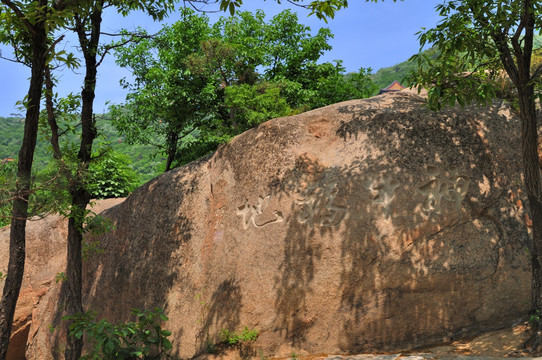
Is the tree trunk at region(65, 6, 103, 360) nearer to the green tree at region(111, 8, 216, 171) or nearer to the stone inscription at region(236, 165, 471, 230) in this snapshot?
the stone inscription at region(236, 165, 471, 230)

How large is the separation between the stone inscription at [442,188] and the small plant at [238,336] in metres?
3.13

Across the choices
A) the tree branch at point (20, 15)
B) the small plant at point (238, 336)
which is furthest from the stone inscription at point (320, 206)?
the tree branch at point (20, 15)

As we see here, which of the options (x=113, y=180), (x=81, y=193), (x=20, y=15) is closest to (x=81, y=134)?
(x=81, y=193)

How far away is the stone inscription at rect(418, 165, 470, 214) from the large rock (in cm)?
791

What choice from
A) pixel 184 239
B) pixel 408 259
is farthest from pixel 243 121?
pixel 408 259

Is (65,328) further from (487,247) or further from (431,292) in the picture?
(487,247)

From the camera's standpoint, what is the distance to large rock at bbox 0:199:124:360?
11.4 m

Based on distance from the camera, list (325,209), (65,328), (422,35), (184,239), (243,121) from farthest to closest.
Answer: (243,121), (65,328), (184,239), (325,209), (422,35)

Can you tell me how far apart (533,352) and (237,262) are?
427 cm

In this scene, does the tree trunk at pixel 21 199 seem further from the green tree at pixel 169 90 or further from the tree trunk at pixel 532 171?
the green tree at pixel 169 90

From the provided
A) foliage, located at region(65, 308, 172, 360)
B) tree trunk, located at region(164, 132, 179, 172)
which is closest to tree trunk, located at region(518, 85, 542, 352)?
foliage, located at region(65, 308, 172, 360)

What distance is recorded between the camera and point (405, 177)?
308 inches

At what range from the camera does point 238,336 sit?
26.1ft

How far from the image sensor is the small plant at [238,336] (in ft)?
25.9
